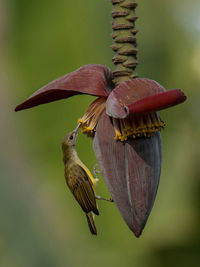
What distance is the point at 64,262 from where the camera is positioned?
1514 millimetres

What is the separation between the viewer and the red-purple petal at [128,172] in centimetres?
55

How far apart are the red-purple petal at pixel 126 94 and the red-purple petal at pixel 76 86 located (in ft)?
0.05

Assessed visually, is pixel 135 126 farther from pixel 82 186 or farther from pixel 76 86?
pixel 82 186

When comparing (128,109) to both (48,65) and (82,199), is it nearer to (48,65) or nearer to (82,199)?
(82,199)

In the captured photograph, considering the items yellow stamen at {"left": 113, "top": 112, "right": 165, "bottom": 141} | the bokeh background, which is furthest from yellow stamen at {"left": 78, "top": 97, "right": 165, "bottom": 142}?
the bokeh background

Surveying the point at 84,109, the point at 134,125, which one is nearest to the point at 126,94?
the point at 134,125

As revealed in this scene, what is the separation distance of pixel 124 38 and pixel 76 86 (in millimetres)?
70

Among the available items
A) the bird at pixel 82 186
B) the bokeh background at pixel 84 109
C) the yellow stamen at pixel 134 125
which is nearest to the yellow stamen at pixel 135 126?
the yellow stamen at pixel 134 125

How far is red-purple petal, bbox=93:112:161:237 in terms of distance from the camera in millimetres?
552

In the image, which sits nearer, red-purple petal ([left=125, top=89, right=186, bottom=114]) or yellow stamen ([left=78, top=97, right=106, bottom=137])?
red-purple petal ([left=125, top=89, right=186, bottom=114])

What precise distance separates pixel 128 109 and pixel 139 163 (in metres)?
0.11

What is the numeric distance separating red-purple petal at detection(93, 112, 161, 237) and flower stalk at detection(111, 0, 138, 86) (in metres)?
0.05

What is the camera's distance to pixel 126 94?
521mm

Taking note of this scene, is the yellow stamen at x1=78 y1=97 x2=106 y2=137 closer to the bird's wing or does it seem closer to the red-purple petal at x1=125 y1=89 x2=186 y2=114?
the red-purple petal at x1=125 y1=89 x2=186 y2=114
